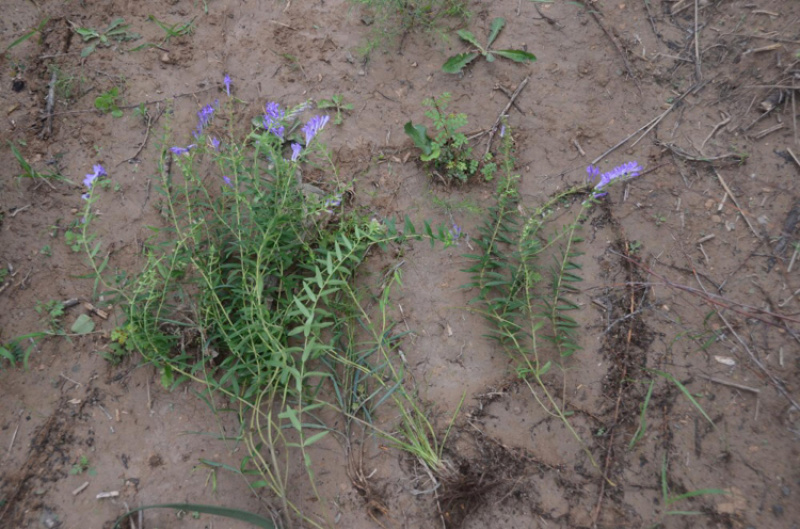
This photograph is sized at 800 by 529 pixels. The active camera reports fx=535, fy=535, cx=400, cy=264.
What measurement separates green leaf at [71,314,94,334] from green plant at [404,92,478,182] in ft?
6.36

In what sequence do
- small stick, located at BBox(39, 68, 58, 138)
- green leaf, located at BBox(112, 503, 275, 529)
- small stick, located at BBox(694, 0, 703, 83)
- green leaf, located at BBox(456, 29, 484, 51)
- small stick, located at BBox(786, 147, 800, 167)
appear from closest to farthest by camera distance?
green leaf, located at BBox(112, 503, 275, 529), small stick, located at BBox(786, 147, 800, 167), small stick, located at BBox(694, 0, 703, 83), small stick, located at BBox(39, 68, 58, 138), green leaf, located at BBox(456, 29, 484, 51)

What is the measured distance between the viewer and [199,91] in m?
3.19

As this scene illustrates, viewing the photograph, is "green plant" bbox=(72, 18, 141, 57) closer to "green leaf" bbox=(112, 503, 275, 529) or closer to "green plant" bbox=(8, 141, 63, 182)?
"green plant" bbox=(8, 141, 63, 182)

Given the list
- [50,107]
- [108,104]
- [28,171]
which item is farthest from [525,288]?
[50,107]

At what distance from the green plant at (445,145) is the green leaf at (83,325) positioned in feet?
6.36

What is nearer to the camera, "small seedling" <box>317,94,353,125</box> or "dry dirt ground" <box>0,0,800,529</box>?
"dry dirt ground" <box>0,0,800,529</box>

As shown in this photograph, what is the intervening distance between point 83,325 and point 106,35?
1800 millimetres

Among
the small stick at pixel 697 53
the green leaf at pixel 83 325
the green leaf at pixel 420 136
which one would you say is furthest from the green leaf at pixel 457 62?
the green leaf at pixel 83 325

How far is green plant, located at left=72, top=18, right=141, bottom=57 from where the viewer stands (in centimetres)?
325

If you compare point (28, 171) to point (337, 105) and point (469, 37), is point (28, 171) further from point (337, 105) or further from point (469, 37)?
point (469, 37)

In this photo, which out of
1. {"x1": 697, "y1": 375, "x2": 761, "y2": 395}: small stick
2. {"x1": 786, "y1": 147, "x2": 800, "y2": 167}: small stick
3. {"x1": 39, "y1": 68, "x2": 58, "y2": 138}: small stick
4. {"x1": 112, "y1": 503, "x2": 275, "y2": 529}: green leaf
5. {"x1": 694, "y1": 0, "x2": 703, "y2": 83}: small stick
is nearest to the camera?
{"x1": 112, "y1": 503, "x2": 275, "y2": 529}: green leaf

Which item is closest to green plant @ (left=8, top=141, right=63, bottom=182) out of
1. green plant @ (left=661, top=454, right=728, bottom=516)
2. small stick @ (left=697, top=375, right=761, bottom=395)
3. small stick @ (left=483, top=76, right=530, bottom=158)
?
small stick @ (left=483, top=76, right=530, bottom=158)

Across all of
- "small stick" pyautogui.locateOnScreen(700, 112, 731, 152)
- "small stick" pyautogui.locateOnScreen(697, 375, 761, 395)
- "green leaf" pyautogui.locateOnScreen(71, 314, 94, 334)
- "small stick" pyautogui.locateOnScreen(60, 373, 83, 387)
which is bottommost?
"small stick" pyautogui.locateOnScreen(697, 375, 761, 395)

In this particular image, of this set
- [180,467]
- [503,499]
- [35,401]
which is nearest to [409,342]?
[503,499]
